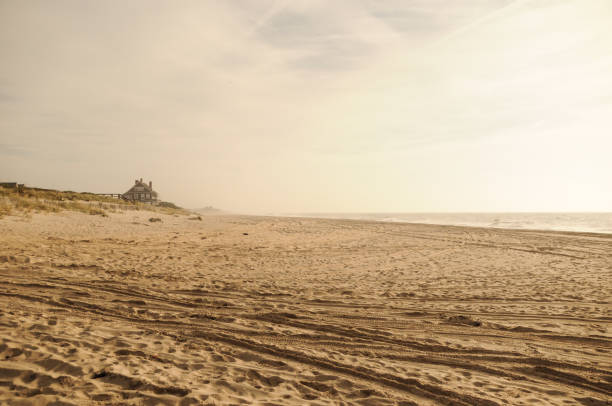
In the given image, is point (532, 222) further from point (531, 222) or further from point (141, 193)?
point (141, 193)

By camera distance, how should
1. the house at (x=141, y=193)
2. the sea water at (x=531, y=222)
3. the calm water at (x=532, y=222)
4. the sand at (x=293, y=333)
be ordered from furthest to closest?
the house at (x=141, y=193) < the calm water at (x=532, y=222) < the sea water at (x=531, y=222) < the sand at (x=293, y=333)

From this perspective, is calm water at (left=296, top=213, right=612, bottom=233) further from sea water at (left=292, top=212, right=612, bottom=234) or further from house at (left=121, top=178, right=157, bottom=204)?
house at (left=121, top=178, right=157, bottom=204)

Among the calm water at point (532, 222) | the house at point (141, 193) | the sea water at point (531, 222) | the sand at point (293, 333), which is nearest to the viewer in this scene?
the sand at point (293, 333)

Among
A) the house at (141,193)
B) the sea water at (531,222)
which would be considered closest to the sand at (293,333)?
the sea water at (531,222)

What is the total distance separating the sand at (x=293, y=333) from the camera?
359cm

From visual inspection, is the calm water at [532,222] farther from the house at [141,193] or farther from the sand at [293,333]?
the house at [141,193]

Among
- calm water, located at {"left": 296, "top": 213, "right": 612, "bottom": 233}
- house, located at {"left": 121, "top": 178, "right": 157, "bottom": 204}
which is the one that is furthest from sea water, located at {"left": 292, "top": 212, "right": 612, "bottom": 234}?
house, located at {"left": 121, "top": 178, "right": 157, "bottom": 204}

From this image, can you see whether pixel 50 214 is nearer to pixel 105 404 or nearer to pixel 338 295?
pixel 338 295

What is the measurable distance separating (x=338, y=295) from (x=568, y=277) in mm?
7812

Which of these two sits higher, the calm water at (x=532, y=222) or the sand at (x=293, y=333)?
the calm water at (x=532, y=222)

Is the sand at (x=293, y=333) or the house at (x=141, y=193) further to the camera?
the house at (x=141, y=193)

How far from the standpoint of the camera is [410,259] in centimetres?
1332

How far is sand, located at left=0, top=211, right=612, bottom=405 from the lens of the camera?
3.59 m

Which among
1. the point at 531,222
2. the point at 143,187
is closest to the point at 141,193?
the point at 143,187
